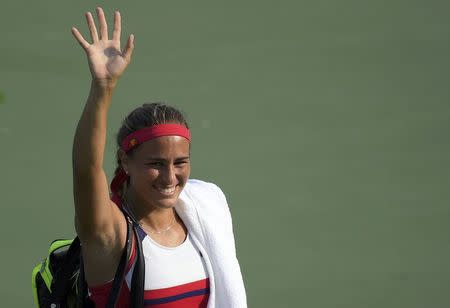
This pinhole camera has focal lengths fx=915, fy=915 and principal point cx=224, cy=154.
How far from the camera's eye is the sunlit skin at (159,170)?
2340 mm

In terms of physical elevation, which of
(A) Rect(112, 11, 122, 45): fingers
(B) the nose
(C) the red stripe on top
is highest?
(A) Rect(112, 11, 122, 45): fingers

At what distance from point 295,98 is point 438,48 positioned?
2.72 ft

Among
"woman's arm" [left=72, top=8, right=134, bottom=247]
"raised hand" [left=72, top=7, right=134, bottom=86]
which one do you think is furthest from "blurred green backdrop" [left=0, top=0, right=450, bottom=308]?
"raised hand" [left=72, top=7, right=134, bottom=86]

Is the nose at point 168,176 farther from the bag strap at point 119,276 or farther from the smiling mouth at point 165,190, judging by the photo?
A: the bag strap at point 119,276

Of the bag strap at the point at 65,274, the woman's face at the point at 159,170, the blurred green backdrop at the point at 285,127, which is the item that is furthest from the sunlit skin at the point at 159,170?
the blurred green backdrop at the point at 285,127

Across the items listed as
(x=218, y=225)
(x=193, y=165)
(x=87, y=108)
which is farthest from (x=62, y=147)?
(x=87, y=108)

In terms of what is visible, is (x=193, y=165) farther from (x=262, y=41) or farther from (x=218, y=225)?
(x=218, y=225)

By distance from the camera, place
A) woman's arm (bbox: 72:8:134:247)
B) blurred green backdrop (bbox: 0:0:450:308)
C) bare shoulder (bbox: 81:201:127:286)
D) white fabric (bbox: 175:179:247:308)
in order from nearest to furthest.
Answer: woman's arm (bbox: 72:8:134:247) → bare shoulder (bbox: 81:201:127:286) → white fabric (bbox: 175:179:247:308) → blurred green backdrop (bbox: 0:0:450:308)

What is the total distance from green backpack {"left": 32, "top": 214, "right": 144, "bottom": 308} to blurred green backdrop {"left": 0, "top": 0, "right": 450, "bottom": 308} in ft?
5.22

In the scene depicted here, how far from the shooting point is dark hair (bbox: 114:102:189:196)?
2.39m

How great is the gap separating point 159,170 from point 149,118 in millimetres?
148

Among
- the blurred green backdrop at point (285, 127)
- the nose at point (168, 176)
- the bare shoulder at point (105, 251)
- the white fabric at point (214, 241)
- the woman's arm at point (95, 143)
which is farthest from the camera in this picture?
the blurred green backdrop at point (285, 127)

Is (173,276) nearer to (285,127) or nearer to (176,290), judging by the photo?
(176,290)

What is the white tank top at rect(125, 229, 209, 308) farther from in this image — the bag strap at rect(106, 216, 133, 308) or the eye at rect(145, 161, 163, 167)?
the eye at rect(145, 161, 163, 167)
